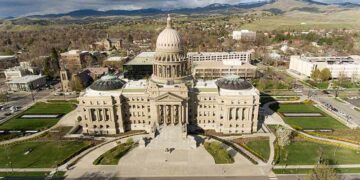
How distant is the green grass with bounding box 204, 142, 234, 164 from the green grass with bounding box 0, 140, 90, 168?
4265cm

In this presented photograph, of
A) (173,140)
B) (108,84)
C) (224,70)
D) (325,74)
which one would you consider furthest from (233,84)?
(325,74)

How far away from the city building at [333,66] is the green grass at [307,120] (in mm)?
57901

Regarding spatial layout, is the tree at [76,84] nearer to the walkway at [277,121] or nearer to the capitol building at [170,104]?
the capitol building at [170,104]

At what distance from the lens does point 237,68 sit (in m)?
166

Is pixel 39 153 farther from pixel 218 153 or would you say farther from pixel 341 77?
pixel 341 77

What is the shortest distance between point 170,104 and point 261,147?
115 feet

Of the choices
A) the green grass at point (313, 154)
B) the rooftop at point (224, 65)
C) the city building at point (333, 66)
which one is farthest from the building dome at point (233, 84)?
the city building at point (333, 66)

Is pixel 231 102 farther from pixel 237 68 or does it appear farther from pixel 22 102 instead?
pixel 22 102

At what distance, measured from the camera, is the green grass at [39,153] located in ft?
252

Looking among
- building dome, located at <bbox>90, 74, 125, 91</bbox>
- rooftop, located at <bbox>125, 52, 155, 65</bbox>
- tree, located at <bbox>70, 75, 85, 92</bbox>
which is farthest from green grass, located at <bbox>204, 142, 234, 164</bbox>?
rooftop, located at <bbox>125, 52, 155, 65</bbox>

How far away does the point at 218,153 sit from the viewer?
7850 centimetres

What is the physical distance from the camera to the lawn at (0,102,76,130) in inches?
4061

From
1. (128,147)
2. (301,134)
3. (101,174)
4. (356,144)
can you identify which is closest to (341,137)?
(356,144)

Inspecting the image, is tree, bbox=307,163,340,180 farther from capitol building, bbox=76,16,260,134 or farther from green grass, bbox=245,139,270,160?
capitol building, bbox=76,16,260,134
